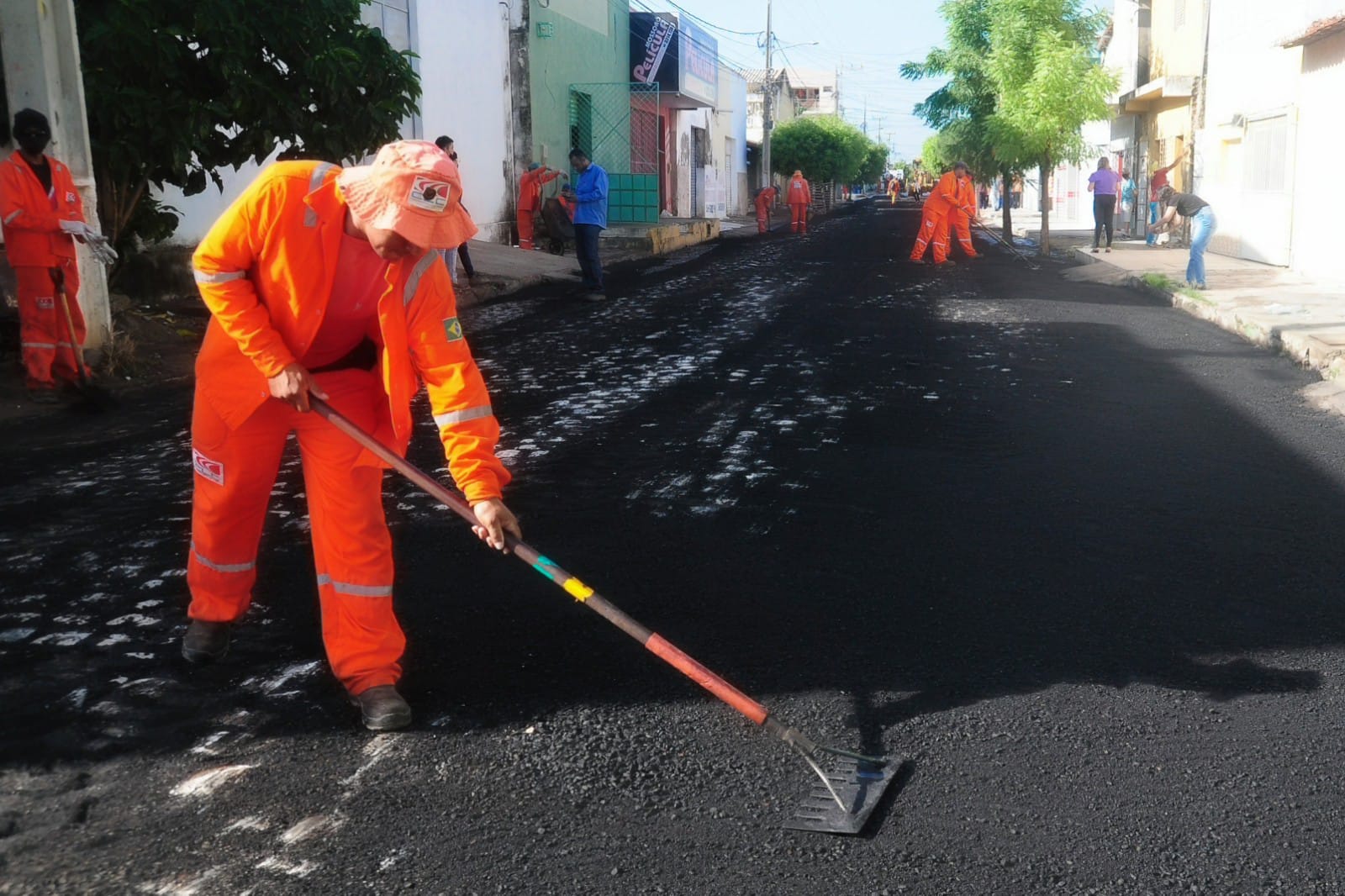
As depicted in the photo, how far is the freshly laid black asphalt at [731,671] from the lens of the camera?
2734mm

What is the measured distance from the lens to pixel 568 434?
6902 millimetres

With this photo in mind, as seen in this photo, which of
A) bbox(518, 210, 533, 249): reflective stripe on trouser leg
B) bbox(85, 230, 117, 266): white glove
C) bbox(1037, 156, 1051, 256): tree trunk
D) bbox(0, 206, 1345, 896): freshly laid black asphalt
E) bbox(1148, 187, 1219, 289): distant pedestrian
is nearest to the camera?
bbox(0, 206, 1345, 896): freshly laid black asphalt

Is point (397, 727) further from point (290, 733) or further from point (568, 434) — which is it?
point (568, 434)

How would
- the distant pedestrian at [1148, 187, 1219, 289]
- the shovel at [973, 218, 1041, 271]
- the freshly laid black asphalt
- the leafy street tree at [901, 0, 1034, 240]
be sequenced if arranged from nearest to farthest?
the freshly laid black asphalt
the distant pedestrian at [1148, 187, 1219, 289]
the shovel at [973, 218, 1041, 271]
the leafy street tree at [901, 0, 1034, 240]

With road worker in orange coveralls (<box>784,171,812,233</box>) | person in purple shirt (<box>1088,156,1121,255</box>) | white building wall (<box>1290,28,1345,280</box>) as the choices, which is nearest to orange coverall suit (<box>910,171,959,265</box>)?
person in purple shirt (<box>1088,156,1121,255</box>)

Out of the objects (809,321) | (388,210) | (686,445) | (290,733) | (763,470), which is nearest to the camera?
(388,210)

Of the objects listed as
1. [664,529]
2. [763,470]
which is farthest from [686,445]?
[664,529]

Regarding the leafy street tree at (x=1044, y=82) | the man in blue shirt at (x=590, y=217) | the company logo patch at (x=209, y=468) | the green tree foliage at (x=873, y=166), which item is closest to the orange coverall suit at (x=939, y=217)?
the leafy street tree at (x=1044, y=82)

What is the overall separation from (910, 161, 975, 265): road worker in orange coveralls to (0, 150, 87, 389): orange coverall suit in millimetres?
13309

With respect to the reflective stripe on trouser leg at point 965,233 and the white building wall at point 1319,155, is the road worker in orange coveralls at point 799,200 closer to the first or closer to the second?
the reflective stripe on trouser leg at point 965,233

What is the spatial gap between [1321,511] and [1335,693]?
203 cm

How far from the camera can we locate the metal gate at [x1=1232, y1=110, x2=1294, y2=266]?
18.2 meters

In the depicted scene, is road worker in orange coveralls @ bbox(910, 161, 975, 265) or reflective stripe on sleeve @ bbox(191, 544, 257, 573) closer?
reflective stripe on sleeve @ bbox(191, 544, 257, 573)

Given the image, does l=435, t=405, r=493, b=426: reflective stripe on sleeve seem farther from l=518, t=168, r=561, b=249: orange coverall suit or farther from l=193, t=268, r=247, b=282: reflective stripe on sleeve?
l=518, t=168, r=561, b=249: orange coverall suit
